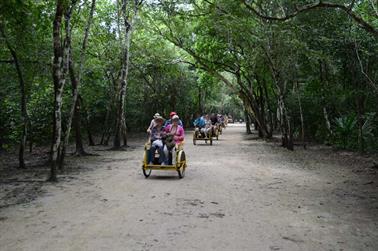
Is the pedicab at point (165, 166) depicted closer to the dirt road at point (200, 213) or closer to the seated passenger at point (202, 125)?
the dirt road at point (200, 213)

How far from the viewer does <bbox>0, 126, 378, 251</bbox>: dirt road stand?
5621 millimetres

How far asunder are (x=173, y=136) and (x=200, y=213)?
183 inches

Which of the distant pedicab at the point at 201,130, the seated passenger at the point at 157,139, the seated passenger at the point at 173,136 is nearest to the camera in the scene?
the seated passenger at the point at 157,139

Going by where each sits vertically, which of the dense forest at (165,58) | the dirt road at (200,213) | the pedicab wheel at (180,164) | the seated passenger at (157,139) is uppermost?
the dense forest at (165,58)

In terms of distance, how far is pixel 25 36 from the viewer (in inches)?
491

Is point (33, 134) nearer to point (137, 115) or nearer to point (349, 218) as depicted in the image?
point (349, 218)

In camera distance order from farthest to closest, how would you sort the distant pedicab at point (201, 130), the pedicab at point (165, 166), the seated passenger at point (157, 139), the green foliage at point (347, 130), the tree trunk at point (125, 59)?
the distant pedicab at point (201, 130) → the green foliage at point (347, 130) → the tree trunk at point (125, 59) → the seated passenger at point (157, 139) → the pedicab at point (165, 166)

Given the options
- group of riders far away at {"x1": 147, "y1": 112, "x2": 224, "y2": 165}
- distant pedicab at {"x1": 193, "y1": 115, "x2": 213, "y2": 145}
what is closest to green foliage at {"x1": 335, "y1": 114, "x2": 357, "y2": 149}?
distant pedicab at {"x1": 193, "y1": 115, "x2": 213, "y2": 145}

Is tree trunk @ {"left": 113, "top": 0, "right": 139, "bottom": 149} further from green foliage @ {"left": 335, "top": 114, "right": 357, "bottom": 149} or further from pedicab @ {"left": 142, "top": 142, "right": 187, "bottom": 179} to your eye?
green foliage @ {"left": 335, "top": 114, "right": 357, "bottom": 149}

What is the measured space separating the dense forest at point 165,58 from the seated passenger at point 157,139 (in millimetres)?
2367

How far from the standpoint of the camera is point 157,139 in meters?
11.5

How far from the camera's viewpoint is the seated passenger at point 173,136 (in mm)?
11336

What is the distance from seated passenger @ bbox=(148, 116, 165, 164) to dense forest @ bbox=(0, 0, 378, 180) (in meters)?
2.37

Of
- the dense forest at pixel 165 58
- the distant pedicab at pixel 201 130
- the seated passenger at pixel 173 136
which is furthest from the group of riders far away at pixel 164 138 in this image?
the distant pedicab at pixel 201 130
